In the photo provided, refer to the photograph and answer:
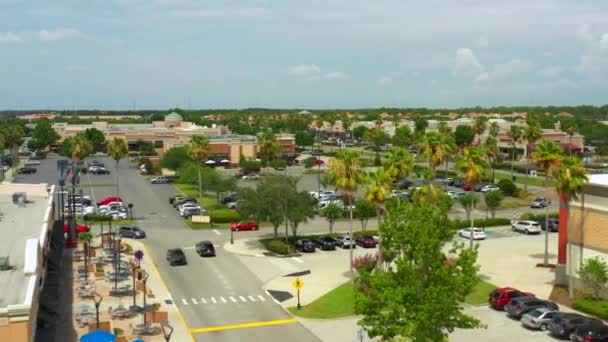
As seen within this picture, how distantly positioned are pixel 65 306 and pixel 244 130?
14993cm

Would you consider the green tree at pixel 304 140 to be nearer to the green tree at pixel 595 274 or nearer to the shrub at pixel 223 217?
the shrub at pixel 223 217

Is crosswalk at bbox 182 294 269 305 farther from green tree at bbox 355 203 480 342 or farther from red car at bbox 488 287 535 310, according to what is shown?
green tree at bbox 355 203 480 342

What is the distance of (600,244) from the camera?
38.8 m

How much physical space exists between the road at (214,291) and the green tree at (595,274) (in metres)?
16.5

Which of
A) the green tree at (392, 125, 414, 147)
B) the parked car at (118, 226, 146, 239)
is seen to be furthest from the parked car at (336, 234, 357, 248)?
the green tree at (392, 125, 414, 147)

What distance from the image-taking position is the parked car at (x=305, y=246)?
54.9m

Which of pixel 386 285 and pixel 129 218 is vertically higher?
pixel 386 285

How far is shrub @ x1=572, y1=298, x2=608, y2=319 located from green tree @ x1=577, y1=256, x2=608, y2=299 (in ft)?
2.42

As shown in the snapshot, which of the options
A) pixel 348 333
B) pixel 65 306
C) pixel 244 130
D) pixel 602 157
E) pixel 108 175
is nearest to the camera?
pixel 348 333

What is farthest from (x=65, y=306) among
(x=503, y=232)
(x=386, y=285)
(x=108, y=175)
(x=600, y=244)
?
(x=108, y=175)

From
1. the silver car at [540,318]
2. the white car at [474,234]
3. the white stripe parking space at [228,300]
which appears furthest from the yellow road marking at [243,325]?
the white car at [474,234]

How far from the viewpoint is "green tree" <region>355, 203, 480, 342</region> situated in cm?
2398

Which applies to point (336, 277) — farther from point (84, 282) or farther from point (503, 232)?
point (503, 232)

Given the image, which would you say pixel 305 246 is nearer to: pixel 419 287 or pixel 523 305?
pixel 523 305
